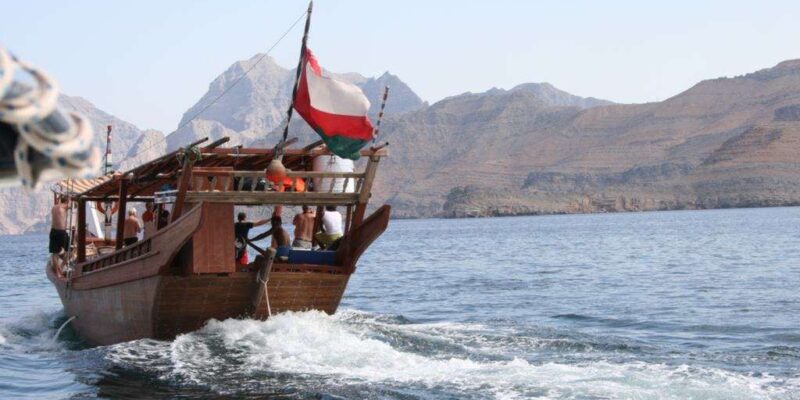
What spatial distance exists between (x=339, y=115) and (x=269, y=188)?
1.95 metres

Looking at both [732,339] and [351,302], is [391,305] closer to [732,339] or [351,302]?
[351,302]

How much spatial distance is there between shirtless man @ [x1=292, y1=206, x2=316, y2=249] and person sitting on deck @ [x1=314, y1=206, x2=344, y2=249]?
0.17 m

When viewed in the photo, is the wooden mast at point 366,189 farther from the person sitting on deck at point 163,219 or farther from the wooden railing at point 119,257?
the wooden railing at point 119,257

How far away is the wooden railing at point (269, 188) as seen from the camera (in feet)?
49.8

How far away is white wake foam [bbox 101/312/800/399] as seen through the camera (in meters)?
12.0

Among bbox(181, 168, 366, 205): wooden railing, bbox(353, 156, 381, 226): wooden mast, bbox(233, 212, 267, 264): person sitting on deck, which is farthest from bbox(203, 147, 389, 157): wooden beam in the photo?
bbox(233, 212, 267, 264): person sitting on deck

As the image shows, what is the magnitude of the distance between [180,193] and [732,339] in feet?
32.9

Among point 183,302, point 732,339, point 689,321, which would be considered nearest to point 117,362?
point 183,302

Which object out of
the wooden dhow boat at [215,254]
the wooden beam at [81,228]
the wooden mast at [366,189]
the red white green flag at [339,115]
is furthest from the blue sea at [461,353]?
the red white green flag at [339,115]

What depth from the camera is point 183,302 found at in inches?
615

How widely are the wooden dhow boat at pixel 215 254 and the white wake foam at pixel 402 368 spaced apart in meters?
0.38

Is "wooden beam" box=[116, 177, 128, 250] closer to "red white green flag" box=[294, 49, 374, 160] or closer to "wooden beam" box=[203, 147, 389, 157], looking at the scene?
"wooden beam" box=[203, 147, 389, 157]

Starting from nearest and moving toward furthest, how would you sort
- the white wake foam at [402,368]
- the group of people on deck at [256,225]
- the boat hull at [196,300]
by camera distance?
1. the white wake foam at [402,368]
2. the boat hull at [196,300]
3. the group of people on deck at [256,225]

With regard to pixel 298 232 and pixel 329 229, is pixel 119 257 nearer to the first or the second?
pixel 298 232
